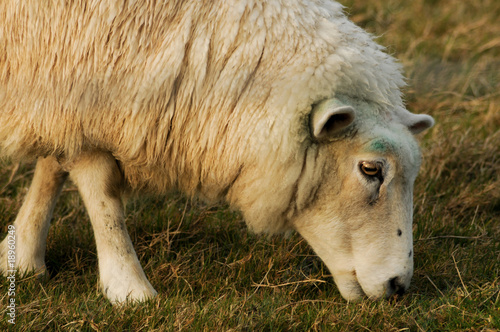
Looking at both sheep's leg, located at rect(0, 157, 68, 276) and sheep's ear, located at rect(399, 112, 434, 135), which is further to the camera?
sheep's leg, located at rect(0, 157, 68, 276)

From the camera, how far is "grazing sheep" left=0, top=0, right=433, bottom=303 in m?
2.83

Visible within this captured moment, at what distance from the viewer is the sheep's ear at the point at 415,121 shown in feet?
10.0

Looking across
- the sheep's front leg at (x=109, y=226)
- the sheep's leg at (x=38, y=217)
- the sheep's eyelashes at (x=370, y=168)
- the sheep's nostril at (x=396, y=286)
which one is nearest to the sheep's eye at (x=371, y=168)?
the sheep's eyelashes at (x=370, y=168)

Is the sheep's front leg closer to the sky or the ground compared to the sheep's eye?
closer to the ground

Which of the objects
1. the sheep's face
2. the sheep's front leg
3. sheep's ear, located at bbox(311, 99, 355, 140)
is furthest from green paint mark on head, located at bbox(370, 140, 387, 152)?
the sheep's front leg

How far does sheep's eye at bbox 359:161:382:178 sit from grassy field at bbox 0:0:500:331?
548mm

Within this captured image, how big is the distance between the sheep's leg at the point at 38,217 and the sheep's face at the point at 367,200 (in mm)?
1234

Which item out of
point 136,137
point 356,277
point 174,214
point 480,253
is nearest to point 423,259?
point 480,253

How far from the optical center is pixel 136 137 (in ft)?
9.54

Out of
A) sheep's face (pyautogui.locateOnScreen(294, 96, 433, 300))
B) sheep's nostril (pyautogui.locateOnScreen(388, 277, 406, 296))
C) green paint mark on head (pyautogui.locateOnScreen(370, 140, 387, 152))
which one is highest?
green paint mark on head (pyautogui.locateOnScreen(370, 140, 387, 152))

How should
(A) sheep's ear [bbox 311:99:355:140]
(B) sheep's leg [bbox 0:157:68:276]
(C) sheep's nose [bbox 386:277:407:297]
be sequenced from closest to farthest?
(A) sheep's ear [bbox 311:99:355:140], (C) sheep's nose [bbox 386:277:407:297], (B) sheep's leg [bbox 0:157:68:276]

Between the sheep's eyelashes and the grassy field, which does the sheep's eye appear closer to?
the sheep's eyelashes

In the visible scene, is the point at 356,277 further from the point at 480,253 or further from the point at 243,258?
the point at 480,253

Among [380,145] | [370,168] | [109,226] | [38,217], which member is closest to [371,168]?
[370,168]
